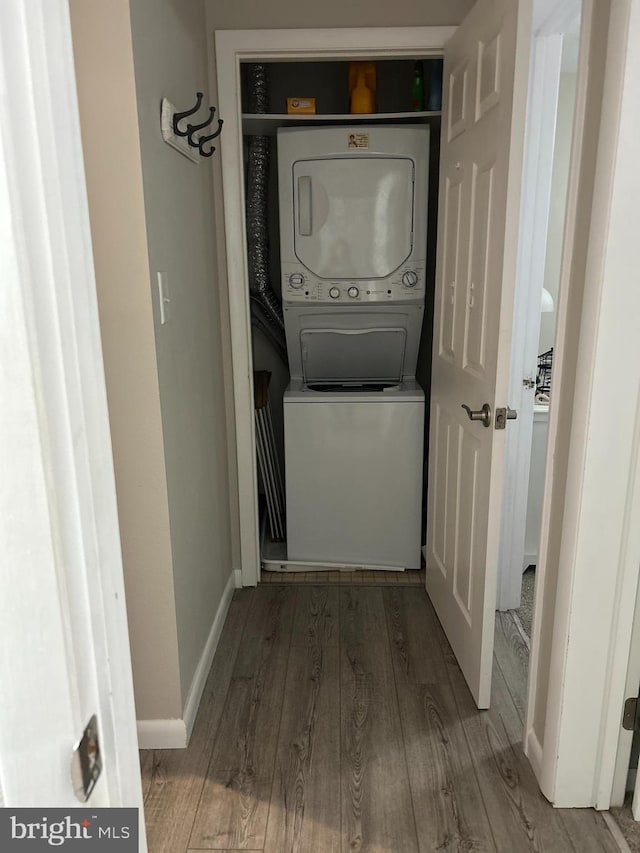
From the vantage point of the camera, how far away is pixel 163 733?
193 centimetres

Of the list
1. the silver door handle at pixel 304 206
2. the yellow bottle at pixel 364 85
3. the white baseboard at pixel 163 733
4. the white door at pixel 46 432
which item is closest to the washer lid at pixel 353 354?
the silver door handle at pixel 304 206

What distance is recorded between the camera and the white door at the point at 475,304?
1.79 meters

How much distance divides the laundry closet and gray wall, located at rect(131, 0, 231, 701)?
469 mm

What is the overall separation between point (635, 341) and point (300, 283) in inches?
67.4

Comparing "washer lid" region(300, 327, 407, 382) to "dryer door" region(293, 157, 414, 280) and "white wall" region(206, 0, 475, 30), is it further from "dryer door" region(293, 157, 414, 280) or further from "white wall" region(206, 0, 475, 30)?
"white wall" region(206, 0, 475, 30)

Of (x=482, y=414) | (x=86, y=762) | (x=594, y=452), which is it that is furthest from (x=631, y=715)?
(x=86, y=762)

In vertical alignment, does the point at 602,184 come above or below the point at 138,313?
above

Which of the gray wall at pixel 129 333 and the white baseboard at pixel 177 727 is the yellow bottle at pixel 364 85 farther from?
the white baseboard at pixel 177 727

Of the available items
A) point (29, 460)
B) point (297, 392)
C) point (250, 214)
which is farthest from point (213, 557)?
point (29, 460)

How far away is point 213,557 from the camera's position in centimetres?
246

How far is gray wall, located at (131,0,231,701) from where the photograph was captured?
1.67 metres

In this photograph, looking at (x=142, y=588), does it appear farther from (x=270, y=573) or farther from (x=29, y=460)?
(x=29, y=460)

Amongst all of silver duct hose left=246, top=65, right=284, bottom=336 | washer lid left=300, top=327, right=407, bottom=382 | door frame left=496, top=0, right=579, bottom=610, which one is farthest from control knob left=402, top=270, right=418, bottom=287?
silver duct hose left=246, top=65, right=284, bottom=336

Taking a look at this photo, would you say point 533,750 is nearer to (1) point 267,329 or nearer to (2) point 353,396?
(2) point 353,396
